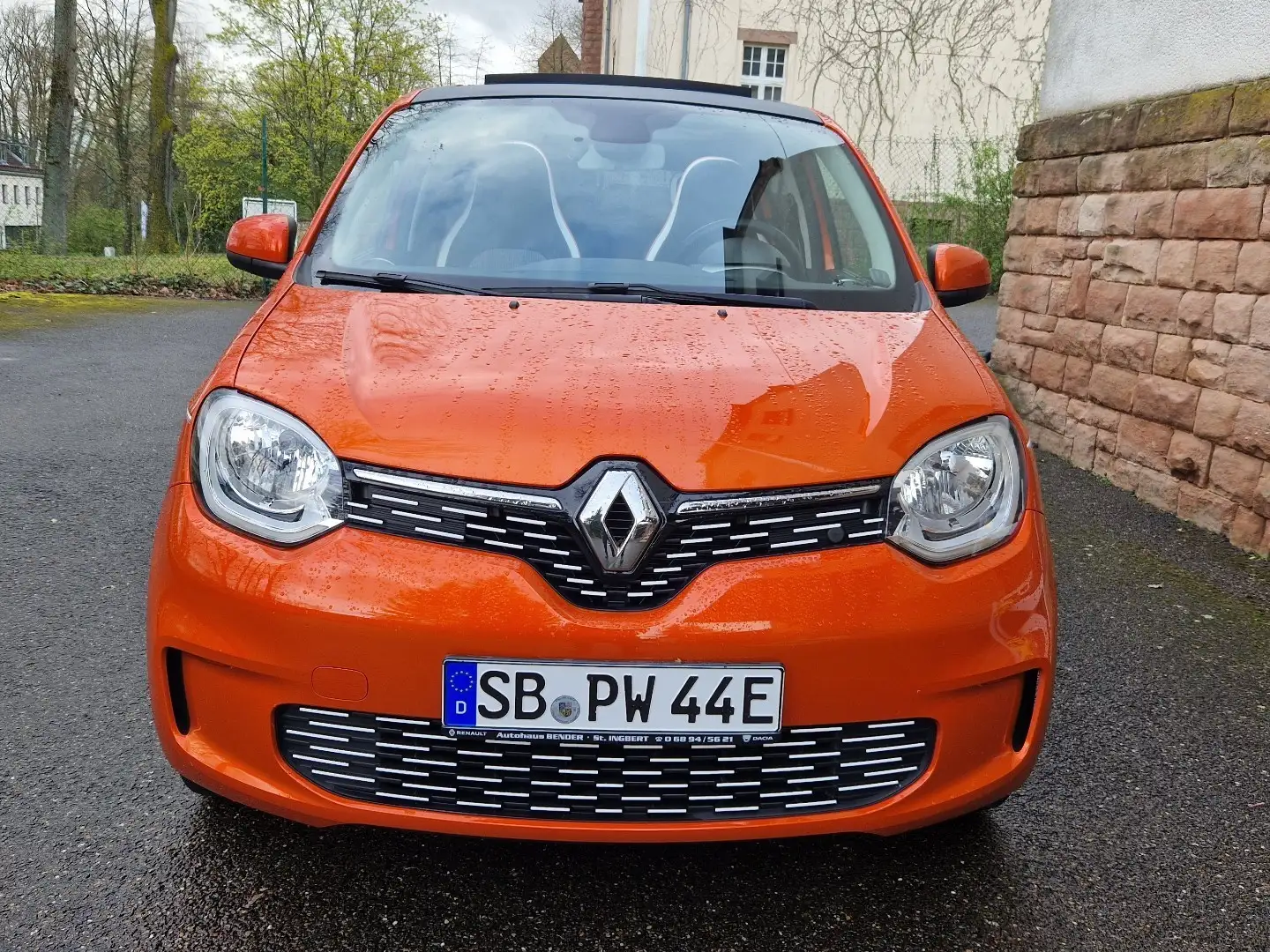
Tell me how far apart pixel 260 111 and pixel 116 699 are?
28.4 meters

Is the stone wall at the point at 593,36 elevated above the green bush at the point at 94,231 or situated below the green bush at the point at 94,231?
above

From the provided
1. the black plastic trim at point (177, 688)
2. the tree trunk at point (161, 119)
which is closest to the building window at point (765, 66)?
the tree trunk at point (161, 119)

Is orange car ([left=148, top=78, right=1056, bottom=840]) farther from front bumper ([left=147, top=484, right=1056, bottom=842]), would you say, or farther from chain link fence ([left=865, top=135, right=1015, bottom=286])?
chain link fence ([left=865, top=135, right=1015, bottom=286])

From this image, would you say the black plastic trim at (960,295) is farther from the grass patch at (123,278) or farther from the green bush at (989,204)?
the grass patch at (123,278)

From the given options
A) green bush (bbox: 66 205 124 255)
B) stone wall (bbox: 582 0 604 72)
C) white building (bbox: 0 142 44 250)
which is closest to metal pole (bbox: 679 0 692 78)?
stone wall (bbox: 582 0 604 72)

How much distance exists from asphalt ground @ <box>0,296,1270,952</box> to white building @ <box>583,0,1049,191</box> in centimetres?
1610

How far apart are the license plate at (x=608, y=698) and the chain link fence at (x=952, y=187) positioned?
11.7 meters

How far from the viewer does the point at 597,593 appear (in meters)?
1.71

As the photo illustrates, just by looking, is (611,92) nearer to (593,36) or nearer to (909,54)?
(909,54)

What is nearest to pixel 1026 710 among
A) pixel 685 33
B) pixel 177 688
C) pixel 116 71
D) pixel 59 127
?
pixel 177 688

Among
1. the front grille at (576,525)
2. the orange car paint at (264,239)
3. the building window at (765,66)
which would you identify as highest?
the building window at (765,66)

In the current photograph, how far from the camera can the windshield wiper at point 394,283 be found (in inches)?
93.7

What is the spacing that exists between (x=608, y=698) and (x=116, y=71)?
132 ft

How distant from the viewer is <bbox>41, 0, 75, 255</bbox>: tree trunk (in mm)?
19625
